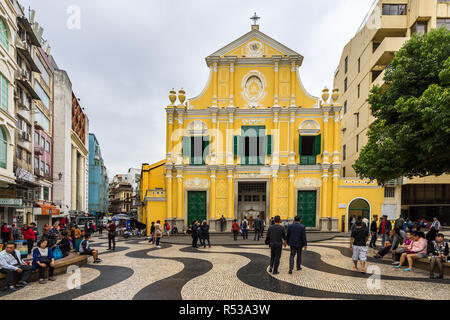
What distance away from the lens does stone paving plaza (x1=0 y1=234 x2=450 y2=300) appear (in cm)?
686

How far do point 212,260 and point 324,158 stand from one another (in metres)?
15.5

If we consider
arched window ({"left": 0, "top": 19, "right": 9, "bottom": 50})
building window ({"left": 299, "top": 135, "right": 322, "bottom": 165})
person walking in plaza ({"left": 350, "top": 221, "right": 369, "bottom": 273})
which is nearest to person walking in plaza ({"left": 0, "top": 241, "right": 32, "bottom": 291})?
person walking in plaza ({"left": 350, "top": 221, "right": 369, "bottom": 273})

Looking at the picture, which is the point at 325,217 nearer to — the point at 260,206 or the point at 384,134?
the point at 260,206

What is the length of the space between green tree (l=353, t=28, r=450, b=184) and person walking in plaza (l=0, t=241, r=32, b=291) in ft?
42.1

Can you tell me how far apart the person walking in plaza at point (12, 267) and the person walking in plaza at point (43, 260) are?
→ 309 mm

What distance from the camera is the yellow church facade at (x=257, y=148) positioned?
23.7 meters

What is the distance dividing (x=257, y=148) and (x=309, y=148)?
441cm

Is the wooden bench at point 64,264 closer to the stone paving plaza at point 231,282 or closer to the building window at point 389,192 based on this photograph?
the stone paving plaza at point 231,282

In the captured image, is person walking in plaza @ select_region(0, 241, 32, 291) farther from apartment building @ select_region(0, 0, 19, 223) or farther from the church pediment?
the church pediment

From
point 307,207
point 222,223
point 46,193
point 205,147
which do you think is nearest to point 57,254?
point 222,223

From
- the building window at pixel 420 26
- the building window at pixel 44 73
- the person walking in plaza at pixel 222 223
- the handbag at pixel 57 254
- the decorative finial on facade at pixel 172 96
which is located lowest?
the person walking in plaza at pixel 222 223

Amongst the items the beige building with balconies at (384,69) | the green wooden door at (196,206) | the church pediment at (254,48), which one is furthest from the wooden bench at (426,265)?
the church pediment at (254,48)

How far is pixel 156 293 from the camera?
23.2 ft
